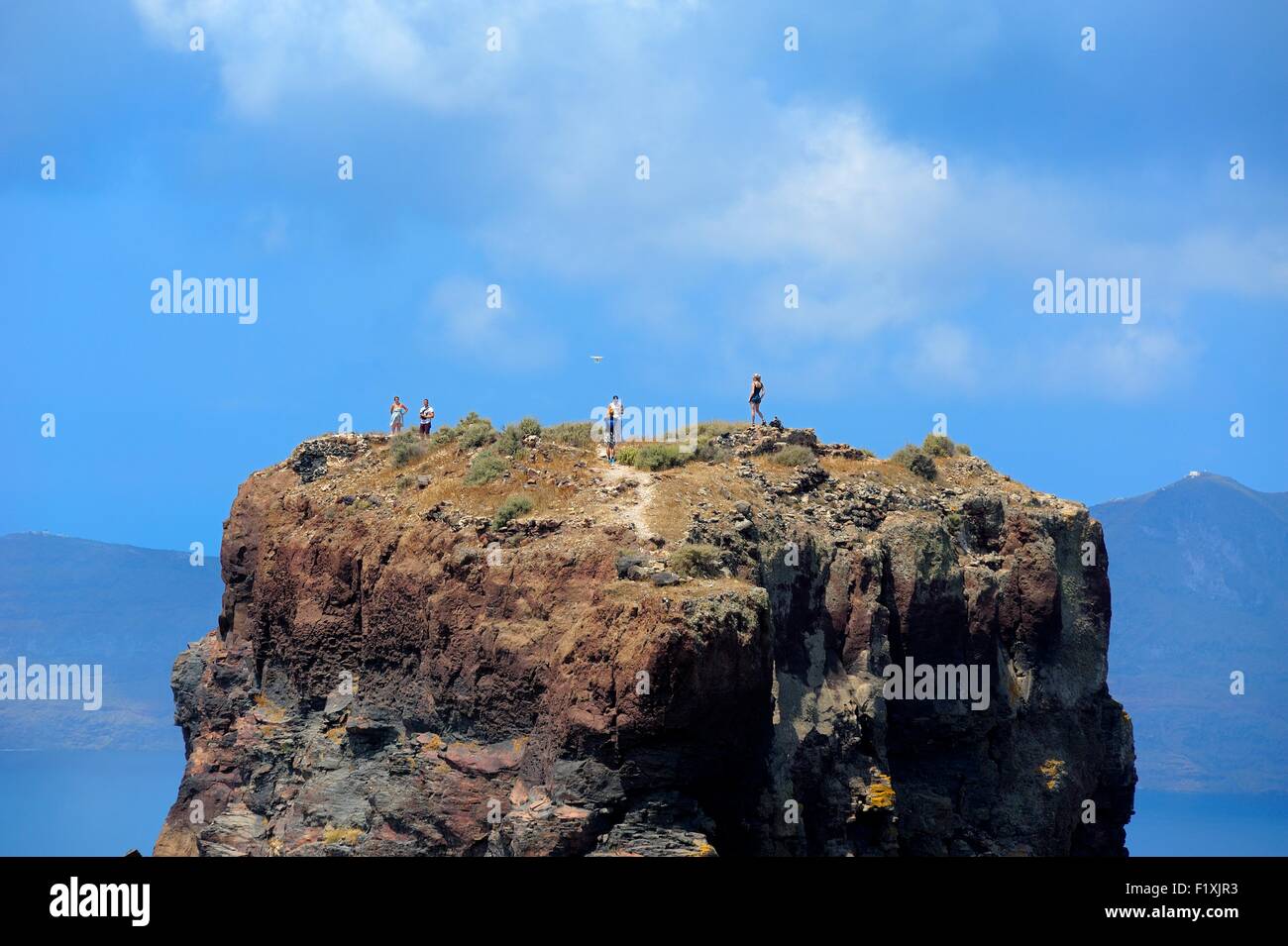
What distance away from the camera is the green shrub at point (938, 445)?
216 ft

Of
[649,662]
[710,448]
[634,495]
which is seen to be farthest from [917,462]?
[649,662]

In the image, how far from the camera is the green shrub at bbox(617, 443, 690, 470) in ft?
183

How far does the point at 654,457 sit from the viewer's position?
183 feet

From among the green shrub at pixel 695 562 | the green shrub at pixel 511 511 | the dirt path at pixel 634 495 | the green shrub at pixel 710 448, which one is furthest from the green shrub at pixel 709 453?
the green shrub at pixel 695 562

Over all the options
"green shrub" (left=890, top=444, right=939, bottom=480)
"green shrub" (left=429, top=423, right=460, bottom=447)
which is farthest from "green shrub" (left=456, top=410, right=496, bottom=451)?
"green shrub" (left=890, top=444, right=939, bottom=480)

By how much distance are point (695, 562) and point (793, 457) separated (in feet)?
36.6

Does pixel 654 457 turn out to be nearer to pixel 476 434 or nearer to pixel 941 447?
pixel 476 434

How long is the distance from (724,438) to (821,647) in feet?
27.2

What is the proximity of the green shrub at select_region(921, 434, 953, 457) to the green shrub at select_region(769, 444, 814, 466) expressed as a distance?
7.71 m

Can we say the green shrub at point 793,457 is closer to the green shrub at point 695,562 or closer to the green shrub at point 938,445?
the green shrub at point 938,445

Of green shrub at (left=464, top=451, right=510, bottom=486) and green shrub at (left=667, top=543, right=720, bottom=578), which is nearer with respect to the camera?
green shrub at (left=667, top=543, right=720, bottom=578)

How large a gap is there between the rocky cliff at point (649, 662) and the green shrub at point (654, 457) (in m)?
0.48

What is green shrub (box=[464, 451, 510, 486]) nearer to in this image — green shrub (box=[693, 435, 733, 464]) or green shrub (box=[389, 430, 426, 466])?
green shrub (box=[389, 430, 426, 466])
